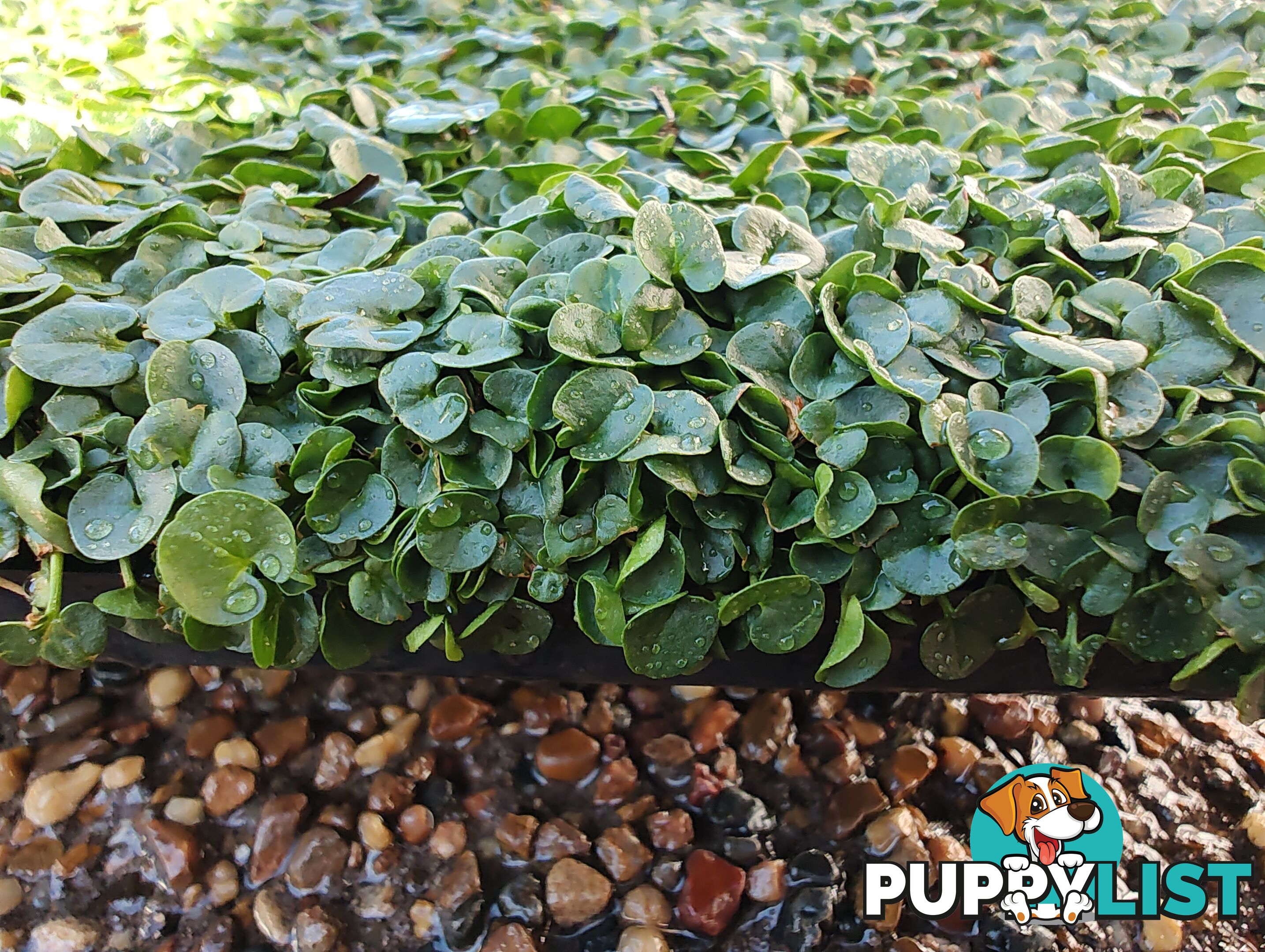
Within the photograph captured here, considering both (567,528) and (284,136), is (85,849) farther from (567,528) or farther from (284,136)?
(284,136)

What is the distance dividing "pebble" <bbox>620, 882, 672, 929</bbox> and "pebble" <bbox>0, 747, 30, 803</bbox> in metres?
0.96

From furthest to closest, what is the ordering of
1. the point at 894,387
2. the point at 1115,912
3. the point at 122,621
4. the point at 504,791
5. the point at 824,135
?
the point at 824,135, the point at 504,791, the point at 1115,912, the point at 122,621, the point at 894,387

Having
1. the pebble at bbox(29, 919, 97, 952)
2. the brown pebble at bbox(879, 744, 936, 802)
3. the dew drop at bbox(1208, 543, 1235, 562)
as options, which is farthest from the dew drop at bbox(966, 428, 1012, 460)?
the pebble at bbox(29, 919, 97, 952)

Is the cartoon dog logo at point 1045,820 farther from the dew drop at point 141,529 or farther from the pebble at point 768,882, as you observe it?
the dew drop at point 141,529

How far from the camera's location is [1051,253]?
922 millimetres

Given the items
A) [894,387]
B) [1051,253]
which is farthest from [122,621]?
[1051,253]

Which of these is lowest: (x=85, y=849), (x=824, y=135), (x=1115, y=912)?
(x=85, y=849)

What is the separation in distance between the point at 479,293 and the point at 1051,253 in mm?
653

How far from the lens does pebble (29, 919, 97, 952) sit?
42.4 inches

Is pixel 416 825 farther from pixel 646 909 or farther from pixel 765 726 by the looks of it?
pixel 765 726

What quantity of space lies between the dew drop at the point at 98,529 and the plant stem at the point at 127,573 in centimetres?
3

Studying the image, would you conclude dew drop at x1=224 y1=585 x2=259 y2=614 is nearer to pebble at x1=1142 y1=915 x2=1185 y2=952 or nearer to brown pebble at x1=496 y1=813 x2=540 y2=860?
brown pebble at x1=496 y1=813 x2=540 y2=860

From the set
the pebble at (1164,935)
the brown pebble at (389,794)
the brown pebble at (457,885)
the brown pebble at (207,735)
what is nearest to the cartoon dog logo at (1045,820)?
the pebble at (1164,935)

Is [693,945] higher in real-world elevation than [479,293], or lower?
lower
